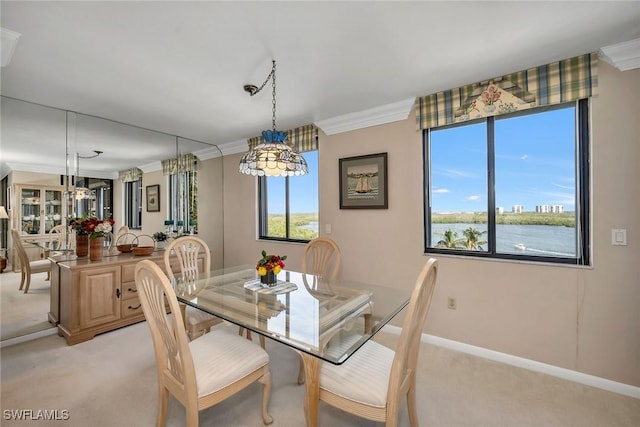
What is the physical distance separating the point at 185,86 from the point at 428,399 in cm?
312

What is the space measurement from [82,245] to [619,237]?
484cm

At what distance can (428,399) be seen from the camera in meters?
1.82

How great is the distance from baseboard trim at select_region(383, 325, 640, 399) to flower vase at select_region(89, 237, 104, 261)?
357 centimetres

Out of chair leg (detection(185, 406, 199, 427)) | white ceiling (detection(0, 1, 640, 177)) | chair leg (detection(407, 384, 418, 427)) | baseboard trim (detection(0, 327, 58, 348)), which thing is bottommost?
baseboard trim (detection(0, 327, 58, 348))

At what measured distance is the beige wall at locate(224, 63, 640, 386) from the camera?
186 cm

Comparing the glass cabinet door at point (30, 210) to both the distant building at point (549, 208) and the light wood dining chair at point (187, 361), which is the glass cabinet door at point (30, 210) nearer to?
the light wood dining chair at point (187, 361)

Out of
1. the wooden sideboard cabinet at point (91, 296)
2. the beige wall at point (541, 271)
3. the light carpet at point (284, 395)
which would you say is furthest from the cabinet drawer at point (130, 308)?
the beige wall at point (541, 271)

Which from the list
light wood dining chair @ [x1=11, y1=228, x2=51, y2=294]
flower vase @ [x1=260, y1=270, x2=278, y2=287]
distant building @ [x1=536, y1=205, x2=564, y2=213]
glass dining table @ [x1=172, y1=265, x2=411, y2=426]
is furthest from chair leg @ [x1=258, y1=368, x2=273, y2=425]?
light wood dining chair @ [x1=11, y1=228, x2=51, y2=294]

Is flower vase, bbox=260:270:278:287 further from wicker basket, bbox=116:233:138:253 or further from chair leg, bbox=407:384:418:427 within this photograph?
wicker basket, bbox=116:233:138:253

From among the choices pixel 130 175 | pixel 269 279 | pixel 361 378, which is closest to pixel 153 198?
pixel 130 175

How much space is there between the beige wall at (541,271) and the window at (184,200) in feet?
7.35

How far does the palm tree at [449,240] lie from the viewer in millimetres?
2629

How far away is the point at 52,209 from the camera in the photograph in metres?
2.83

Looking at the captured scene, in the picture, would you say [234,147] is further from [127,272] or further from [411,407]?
[411,407]
